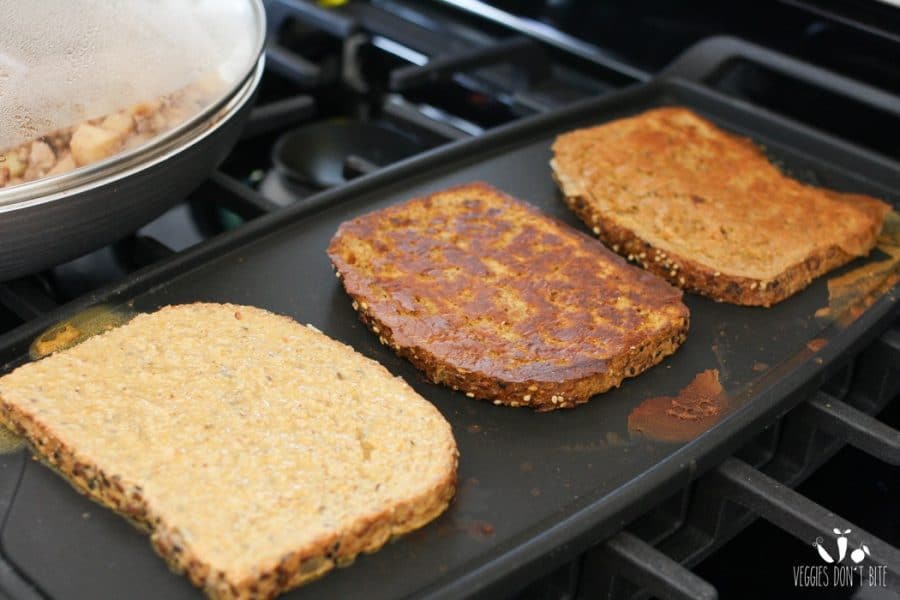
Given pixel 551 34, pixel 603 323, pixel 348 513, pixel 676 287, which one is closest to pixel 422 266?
pixel 603 323

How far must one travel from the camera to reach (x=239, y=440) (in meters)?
1.19

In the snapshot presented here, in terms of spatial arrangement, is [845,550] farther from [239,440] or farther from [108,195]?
[108,195]

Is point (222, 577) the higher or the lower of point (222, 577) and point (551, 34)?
the lower

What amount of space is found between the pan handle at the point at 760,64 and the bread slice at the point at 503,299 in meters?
0.67

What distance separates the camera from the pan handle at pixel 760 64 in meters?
1.90

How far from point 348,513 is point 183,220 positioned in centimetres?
93

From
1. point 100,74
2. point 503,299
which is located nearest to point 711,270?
point 503,299

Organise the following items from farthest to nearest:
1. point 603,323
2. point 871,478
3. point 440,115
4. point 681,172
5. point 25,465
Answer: point 440,115, point 681,172, point 871,478, point 603,323, point 25,465

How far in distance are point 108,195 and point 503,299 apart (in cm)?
55

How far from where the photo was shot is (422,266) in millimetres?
1517

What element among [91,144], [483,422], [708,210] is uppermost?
[91,144]

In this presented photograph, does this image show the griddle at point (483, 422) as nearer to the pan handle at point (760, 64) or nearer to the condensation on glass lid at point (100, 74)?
the pan handle at point (760, 64)

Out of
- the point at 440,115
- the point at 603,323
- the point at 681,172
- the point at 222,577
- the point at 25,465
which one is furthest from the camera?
the point at 440,115

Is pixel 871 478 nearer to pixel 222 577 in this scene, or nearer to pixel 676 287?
pixel 676 287
